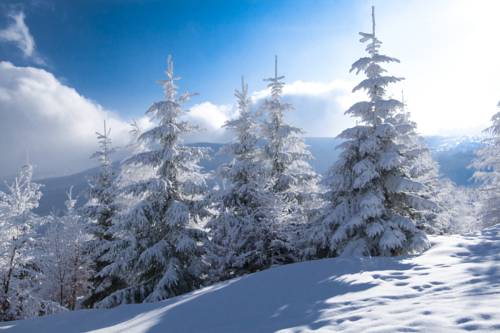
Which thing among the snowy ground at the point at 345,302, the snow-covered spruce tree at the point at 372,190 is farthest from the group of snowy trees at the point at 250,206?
the snowy ground at the point at 345,302

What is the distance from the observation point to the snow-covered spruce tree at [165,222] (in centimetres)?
1448

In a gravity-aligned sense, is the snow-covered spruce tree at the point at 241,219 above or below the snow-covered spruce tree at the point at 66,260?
above

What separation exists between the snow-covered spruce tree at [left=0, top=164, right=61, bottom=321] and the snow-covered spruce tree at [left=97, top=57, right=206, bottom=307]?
197 inches

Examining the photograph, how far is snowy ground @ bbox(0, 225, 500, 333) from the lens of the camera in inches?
213

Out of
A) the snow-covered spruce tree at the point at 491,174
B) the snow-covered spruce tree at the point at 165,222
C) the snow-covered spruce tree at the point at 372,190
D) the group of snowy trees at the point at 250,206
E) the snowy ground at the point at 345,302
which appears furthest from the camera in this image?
the snow-covered spruce tree at the point at 491,174

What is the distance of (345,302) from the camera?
6.84 m

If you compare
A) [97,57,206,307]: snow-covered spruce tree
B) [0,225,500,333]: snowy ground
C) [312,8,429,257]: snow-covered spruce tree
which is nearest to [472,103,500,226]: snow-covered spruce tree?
[312,8,429,257]: snow-covered spruce tree

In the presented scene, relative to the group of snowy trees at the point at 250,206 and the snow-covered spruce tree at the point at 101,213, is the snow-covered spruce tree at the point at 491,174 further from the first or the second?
the snow-covered spruce tree at the point at 101,213

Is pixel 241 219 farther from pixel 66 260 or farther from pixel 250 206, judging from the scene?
pixel 66 260

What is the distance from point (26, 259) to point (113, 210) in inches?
207

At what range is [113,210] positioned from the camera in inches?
832

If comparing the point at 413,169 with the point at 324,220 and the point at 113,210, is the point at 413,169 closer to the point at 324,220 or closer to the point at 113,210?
the point at 324,220

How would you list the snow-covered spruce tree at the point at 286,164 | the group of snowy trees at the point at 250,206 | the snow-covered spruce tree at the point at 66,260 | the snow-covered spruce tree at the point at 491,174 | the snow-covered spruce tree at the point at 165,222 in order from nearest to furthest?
1. the group of snowy trees at the point at 250,206
2. the snow-covered spruce tree at the point at 165,222
3. the snow-covered spruce tree at the point at 286,164
4. the snow-covered spruce tree at the point at 491,174
5. the snow-covered spruce tree at the point at 66,260

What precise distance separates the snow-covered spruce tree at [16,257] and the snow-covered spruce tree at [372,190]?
14814 mm
